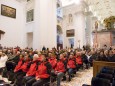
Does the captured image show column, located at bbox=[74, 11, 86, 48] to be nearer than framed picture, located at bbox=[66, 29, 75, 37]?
Yes

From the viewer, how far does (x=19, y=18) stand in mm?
17688

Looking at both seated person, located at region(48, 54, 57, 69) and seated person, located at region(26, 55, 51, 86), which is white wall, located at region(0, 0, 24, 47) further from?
seated person, located at region(26, 55, 51, 86)

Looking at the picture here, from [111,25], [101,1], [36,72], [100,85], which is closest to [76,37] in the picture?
[101,1]

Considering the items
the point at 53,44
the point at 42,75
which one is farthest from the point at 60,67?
the point at 53,44

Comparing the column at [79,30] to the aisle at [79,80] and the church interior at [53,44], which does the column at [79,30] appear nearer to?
the church interior at [53,44]

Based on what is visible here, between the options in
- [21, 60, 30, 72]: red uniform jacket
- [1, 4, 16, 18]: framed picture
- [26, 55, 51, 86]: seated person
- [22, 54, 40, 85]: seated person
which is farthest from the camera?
[1, 4, 16, 18]: framed picture

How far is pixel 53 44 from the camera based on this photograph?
56.2 feet

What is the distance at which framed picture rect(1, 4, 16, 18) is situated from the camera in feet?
51.1

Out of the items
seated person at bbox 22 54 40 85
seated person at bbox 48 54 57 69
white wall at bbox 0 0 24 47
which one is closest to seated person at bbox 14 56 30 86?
seated person at bbox 22 54 40 85

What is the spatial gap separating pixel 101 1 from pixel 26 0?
12.8m

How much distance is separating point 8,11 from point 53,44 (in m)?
5.44

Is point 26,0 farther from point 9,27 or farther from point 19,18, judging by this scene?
point 9,27

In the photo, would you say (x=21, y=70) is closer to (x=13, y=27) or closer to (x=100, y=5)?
(x=13, y=27)

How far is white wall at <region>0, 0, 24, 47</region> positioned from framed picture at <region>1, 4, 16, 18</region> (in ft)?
1.01
